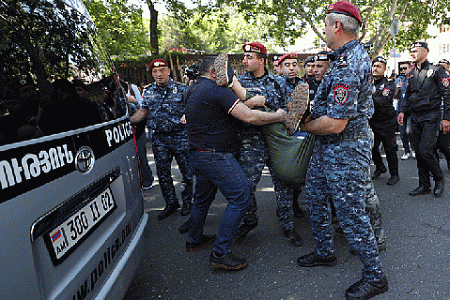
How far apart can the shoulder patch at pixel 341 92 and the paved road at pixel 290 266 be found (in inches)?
53.6

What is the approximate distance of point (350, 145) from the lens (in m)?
2.21

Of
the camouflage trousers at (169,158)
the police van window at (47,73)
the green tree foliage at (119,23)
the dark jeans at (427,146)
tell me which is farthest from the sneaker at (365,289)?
the green tree foliage at (119,23)

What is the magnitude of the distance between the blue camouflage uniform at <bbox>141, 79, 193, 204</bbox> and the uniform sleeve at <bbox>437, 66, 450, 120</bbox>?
3266 mm

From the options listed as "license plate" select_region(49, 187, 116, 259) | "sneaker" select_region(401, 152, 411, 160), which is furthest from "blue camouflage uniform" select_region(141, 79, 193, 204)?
"sneaker" select_region(401, 152, 411, 160)

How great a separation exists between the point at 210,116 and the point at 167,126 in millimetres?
1462

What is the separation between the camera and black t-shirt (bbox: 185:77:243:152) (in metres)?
2.54

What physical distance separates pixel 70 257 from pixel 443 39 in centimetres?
4126

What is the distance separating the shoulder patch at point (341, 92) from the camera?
2.03 m

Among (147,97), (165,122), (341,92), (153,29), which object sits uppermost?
(153,29)

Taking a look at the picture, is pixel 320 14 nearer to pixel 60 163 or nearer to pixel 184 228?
pixel 184 228

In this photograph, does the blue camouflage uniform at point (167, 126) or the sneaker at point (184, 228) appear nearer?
the sneaker at point (184, 228)

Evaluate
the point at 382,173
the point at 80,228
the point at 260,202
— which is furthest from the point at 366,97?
the point at 382,173

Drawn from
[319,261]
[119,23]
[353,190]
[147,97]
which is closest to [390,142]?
[319,261]

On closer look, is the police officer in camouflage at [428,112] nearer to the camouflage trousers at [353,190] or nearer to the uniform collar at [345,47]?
the camouflage trousers at [353,190]
